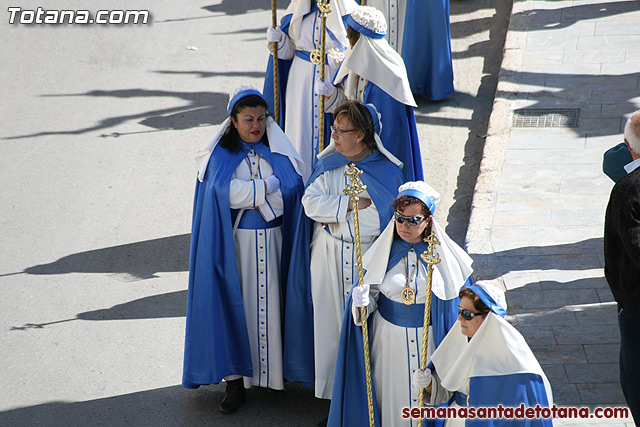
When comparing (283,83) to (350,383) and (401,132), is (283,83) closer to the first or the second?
(401,132)

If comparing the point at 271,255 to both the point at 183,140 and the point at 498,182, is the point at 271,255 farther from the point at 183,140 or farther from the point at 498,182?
the point at 183,140

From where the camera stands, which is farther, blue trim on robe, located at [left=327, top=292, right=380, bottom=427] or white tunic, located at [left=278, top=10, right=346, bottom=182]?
white tunic, located at [left=278, top=10, right=346, bottom=182]

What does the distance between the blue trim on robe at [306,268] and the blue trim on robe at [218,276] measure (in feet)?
0.52

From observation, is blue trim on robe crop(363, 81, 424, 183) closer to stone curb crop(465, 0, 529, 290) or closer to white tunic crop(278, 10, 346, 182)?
white tunic crop(278, 10, 346, 182)

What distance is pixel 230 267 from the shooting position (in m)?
5.63

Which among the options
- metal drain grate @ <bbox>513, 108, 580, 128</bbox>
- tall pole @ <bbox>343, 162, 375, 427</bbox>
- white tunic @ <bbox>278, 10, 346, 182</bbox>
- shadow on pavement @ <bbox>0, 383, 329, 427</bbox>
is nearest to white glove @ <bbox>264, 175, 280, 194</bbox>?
tall pole @ <bbox>343, 162, 375, 427</bbox>

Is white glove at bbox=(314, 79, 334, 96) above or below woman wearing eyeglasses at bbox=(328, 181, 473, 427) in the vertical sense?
above

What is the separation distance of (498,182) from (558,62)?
325 cm

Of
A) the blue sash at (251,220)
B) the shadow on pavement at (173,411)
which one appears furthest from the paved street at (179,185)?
the blue sash at (251,220)

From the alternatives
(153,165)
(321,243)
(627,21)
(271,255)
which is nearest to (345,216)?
(321,243)

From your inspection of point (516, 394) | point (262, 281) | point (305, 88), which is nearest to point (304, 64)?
point (305, 88)

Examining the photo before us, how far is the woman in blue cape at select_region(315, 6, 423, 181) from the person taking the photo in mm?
6117

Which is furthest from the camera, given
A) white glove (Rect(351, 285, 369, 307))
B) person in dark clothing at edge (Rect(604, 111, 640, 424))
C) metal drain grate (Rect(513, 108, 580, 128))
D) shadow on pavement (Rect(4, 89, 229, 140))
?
shadow on pavement (Rect(4, 89, 229, 140))

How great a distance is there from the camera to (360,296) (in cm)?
470
